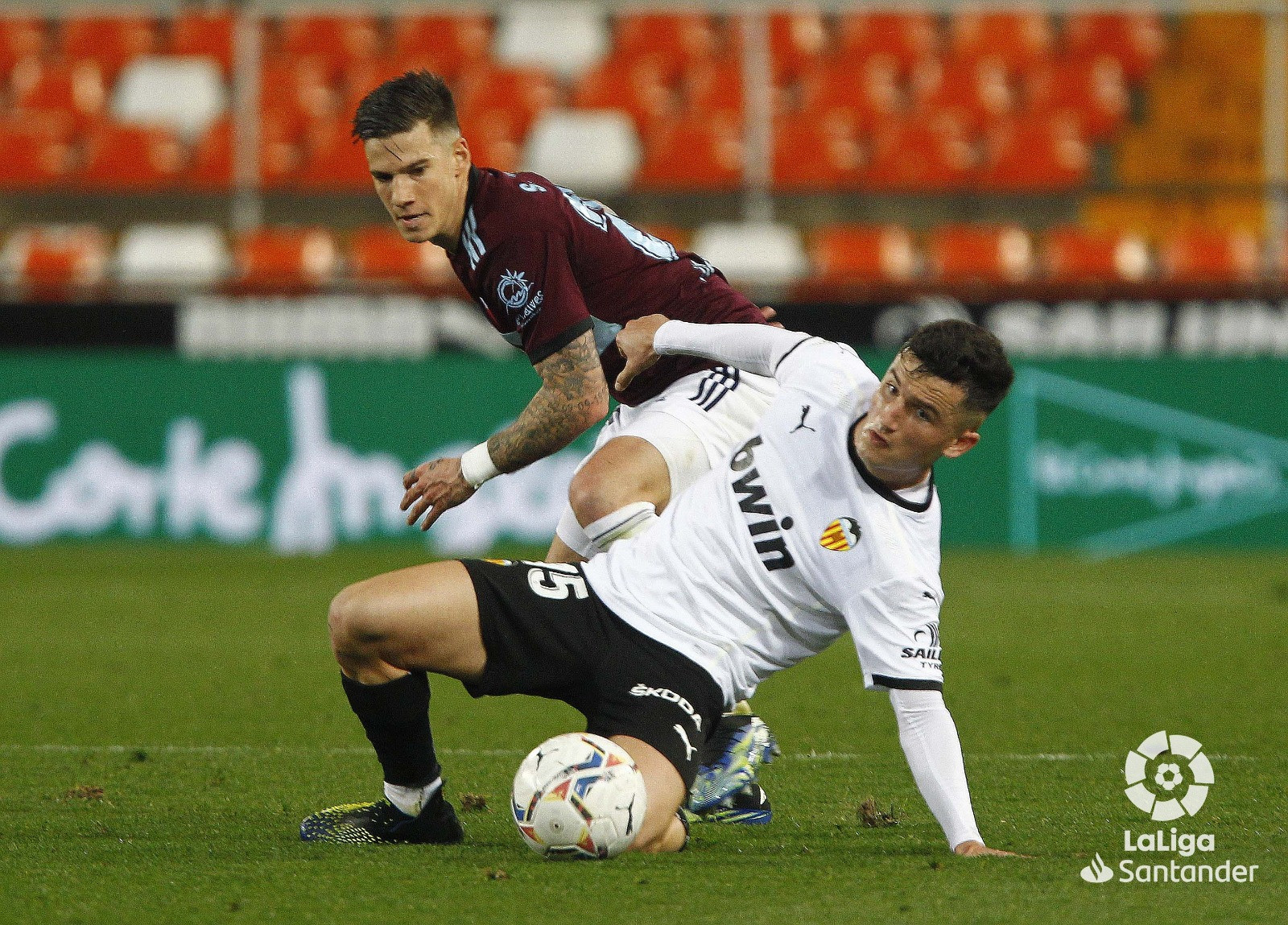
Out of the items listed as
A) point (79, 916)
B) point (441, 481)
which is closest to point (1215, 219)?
point (441, 481)

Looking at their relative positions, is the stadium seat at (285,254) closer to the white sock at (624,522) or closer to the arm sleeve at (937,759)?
the white sock at (624,522)

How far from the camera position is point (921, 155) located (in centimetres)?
1597

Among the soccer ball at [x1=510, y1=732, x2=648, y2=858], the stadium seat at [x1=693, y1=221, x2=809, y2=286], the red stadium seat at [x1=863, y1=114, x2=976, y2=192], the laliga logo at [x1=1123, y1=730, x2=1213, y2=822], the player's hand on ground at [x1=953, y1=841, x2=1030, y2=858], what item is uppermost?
the soccer ball at [x1=510, y1=732, x2=648, y2=858]

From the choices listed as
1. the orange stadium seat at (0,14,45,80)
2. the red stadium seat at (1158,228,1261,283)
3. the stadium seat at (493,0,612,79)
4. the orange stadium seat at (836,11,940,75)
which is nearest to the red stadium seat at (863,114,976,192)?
the orange stadium seat at (836,11,940,75)

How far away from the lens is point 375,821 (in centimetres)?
447

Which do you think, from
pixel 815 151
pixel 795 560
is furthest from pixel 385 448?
pixel 795 560

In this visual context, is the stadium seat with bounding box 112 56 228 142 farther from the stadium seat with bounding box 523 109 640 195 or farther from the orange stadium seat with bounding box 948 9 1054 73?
the orange stadium seat with bounding box 948 9 1054 73

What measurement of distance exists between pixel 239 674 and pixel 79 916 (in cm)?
408

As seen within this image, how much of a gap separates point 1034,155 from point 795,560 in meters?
12.4

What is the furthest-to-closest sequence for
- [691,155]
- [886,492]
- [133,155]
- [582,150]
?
[133,155], [691,155], [582,150], [886,492]

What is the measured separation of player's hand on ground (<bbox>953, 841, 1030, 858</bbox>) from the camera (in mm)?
4102

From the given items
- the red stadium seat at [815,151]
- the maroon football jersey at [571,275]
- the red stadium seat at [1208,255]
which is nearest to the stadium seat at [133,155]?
the red stadium seat at [815,151]

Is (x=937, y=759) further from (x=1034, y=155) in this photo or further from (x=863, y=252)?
(x=1034, y=155)

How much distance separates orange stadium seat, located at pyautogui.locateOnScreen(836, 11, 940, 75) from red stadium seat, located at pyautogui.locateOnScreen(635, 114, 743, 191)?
1.73 meters
